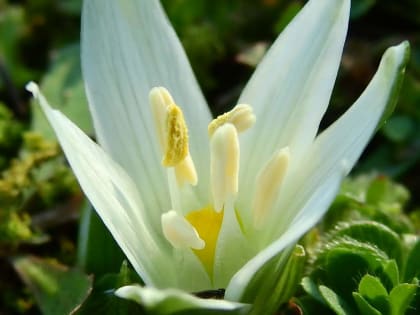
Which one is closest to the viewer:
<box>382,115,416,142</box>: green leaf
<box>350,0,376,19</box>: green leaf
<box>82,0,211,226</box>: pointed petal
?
<box>82,0,211,226</box>: pointed petal

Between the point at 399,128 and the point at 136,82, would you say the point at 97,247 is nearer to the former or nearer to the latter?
the point at 136,82

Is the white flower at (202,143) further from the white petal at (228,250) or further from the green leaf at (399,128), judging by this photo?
the green leaf at (399,128)

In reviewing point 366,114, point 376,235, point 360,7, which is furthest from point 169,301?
point 360,7

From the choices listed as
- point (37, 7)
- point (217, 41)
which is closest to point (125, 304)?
point (217, 41)

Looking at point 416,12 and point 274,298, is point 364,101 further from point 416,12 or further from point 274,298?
→ point 416,12

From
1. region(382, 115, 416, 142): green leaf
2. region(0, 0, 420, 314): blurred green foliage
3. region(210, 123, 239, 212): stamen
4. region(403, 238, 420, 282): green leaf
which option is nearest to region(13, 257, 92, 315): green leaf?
region(0, 0, 420, 314): blurred green foliage

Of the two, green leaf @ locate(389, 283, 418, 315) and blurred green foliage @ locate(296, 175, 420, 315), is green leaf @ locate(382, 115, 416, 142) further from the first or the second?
green leaf @ locate(389, 283, 418, 315)

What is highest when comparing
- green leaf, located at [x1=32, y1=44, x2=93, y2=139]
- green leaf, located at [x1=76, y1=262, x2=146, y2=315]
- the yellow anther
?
green leaf, located at [x1=32, y1=44, x2=93, y2=139]
